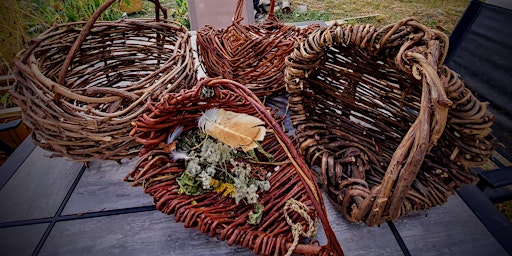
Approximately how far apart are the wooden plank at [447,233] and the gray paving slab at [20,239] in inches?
34.3

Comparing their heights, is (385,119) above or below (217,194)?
above

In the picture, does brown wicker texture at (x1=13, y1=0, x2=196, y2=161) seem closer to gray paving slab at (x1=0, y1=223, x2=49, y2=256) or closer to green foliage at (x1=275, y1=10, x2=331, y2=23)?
gray paving slab at (x1=0, y1=223, x2=49, y2=256)

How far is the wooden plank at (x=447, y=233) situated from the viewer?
0.65 metres

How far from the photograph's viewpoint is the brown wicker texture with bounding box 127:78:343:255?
21.5 inches

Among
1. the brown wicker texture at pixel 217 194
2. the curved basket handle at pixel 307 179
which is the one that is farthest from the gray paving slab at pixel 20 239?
the curved basket handle at pixel 307 179

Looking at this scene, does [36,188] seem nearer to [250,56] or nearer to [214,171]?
[214,171]

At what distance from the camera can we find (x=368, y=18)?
2898 millimetres

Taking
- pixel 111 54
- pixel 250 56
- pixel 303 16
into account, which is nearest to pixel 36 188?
pixel 111 54

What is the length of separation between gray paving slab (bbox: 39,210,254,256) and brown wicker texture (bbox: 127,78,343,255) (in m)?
0.09

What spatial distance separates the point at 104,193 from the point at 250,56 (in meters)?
0.63

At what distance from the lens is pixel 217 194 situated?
68cm

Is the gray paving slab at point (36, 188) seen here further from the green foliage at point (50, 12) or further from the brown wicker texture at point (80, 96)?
the green foliage at point (50, 12)

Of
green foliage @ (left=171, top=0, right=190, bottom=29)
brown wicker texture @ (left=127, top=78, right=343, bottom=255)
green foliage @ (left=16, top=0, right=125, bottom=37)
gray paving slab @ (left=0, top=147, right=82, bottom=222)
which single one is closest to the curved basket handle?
brown wicker texture @ (left=127, top=78, right=343, bottom=255)

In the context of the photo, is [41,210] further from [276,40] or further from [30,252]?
[276,40]
